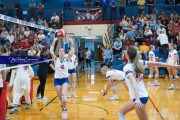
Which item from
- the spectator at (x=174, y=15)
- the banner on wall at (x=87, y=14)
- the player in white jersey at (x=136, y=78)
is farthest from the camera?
the banner on wall at (x=87, y=14)

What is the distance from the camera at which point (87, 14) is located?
2150 centimetres

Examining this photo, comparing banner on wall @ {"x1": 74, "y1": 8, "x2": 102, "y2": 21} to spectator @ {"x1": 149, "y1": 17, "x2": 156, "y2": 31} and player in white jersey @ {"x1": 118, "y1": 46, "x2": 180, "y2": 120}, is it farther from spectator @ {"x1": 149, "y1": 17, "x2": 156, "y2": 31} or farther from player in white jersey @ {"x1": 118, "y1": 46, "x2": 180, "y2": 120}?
player in white jersey @ {"x1": 118, "y1": 46, "x2": 180, "y2": 120}

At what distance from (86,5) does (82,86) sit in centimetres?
1040

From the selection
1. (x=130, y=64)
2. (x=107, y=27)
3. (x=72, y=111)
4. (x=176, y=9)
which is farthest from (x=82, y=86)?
(x=176, y=9)

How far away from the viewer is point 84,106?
9672 millimetres

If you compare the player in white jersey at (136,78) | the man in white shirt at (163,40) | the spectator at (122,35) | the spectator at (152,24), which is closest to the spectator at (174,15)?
the spectator at (152,24)

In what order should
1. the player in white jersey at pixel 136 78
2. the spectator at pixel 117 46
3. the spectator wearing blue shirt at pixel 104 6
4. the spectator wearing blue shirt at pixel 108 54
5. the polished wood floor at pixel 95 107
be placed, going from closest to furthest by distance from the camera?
the player in white jersey at pixel 136 78 → the polished wood floor at pixel 95 107 → the spectator wearing blue shirt at pixel 108 54 → the spectator at pixel 117 46 → the spectator wearing blue shirt at pixel 104 6

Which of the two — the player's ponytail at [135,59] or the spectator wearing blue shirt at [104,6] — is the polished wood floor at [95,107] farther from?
the spectator wearing blue shirt at [104,6]

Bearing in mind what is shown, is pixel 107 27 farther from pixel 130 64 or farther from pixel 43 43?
pixel 130 64

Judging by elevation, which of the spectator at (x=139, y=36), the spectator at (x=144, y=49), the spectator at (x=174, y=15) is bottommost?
the spectator at (x=144, y=49)

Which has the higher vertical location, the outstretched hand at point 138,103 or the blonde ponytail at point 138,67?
the blonde ponytail at point 138,67

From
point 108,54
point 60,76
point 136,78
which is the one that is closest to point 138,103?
point 136,78

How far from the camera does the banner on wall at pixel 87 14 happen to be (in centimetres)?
2145

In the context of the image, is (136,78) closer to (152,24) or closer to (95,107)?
(95,107)
